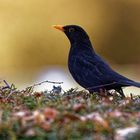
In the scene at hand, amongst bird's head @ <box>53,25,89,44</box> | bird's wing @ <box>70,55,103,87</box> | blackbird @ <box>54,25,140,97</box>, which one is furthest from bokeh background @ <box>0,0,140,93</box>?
bird's wing @ <box>70,55,103,87</box>

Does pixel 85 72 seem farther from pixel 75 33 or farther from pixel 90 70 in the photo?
pixel 75 33

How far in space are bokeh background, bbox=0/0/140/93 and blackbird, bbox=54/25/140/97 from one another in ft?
28.6

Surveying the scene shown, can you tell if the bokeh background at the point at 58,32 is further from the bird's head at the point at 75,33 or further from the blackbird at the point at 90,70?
the blackbird at the point at 90,70

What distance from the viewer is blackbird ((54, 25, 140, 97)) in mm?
6469

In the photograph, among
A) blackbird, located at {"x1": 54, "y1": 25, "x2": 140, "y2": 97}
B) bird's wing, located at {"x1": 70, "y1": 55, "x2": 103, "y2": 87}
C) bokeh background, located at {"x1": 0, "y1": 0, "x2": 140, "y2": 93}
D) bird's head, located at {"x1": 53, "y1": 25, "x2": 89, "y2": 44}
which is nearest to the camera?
blackbird, located at {"x1": 54, "y1": 25, "x2": 140, "y2": 97}

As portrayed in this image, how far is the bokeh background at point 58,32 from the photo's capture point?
55.9 ft

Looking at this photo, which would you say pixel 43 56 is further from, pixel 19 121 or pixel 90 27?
pixel 19 121

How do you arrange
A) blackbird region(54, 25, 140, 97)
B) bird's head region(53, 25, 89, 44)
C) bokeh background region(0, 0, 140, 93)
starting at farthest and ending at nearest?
bokeh background region(0, 0, 140, 93) → bird's head region(53, 25, 89, 44) → blackbird region(54, 25, 140, 97)

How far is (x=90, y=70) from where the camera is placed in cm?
685

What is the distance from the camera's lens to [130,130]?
3408 mm

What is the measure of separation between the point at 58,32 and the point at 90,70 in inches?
418

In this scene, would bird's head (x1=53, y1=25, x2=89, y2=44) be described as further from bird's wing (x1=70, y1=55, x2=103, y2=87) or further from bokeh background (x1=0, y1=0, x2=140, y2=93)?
bokeh background (x1=0, y1=0, x2=140, y2=93)

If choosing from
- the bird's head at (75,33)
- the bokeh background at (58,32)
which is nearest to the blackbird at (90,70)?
the bird's head at (75,33)

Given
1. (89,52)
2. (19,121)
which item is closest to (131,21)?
(89,52)
